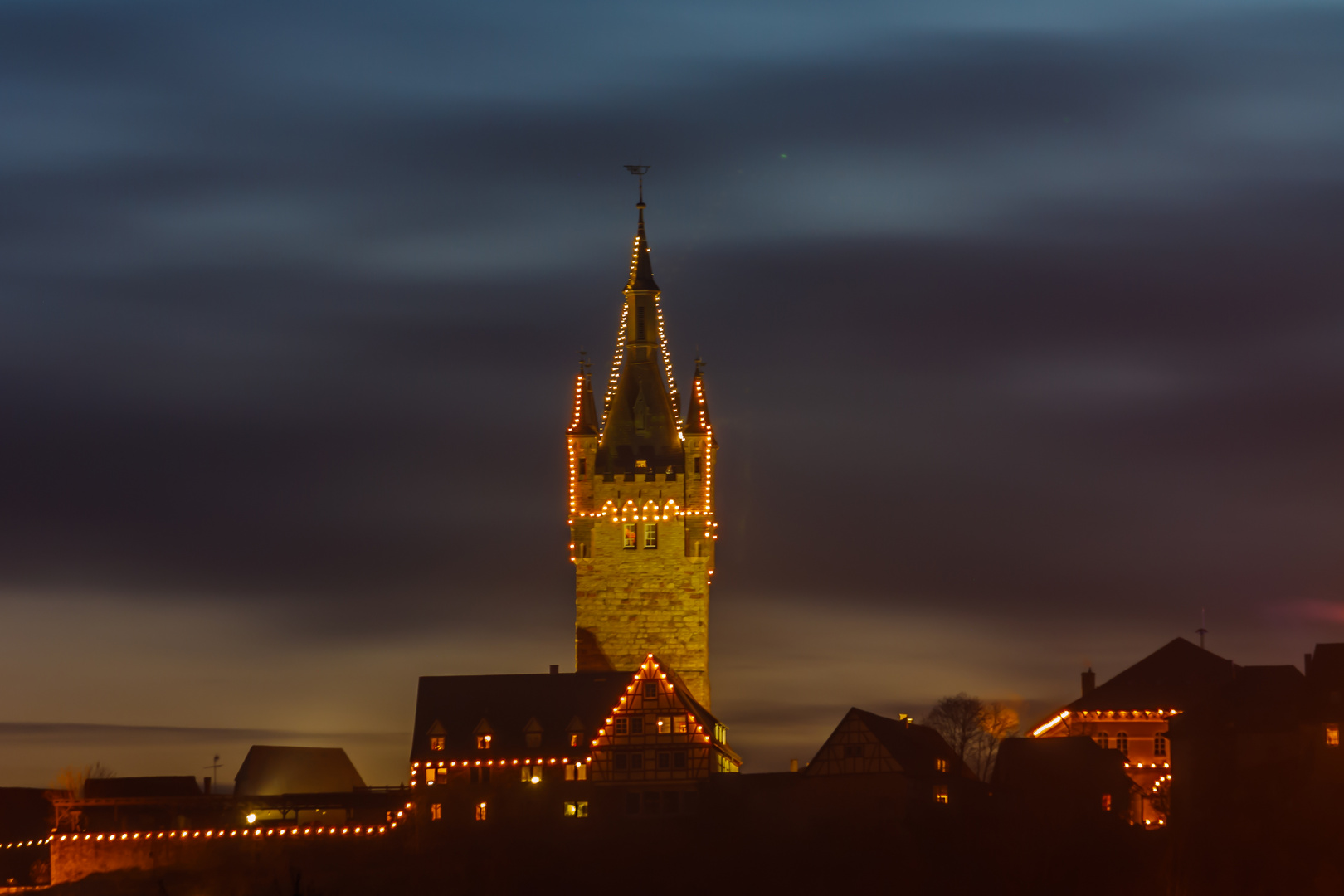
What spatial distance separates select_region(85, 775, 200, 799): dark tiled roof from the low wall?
11701 millimetres

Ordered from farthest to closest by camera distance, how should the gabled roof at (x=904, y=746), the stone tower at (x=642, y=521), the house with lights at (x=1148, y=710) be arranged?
the stone tower at (x=642, y=521) → the house with lights at (x=1148, y=710) → the gabled roof at (x=904, y=746)

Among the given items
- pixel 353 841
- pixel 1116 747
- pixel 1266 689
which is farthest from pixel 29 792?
pixel 1266 689

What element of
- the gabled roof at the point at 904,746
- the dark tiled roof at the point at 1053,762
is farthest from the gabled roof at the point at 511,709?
the dark tiled roof at the point at 1053,762

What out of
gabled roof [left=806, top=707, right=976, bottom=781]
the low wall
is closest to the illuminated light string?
the low wall

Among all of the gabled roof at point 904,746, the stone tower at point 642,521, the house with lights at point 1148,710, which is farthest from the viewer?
the stone tower at point 642,521

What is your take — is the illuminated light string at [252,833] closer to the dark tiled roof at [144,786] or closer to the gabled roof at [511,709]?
the gabled roof at [511,709]

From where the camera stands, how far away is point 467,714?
80312mm

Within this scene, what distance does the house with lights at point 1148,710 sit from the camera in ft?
268

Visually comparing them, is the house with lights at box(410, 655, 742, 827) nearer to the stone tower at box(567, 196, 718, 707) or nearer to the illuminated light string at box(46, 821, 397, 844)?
the illuminated light string at box(46, 821, 397, 844)

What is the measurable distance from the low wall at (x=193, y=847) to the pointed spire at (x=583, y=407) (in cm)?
2016

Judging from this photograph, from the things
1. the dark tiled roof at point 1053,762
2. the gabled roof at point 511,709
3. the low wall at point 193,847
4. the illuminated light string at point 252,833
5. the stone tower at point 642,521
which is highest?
the stone tower at point 642,521

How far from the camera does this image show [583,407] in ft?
302

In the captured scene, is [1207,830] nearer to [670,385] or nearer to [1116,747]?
[1116,747]

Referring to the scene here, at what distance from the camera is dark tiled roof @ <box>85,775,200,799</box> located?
91750 mm
